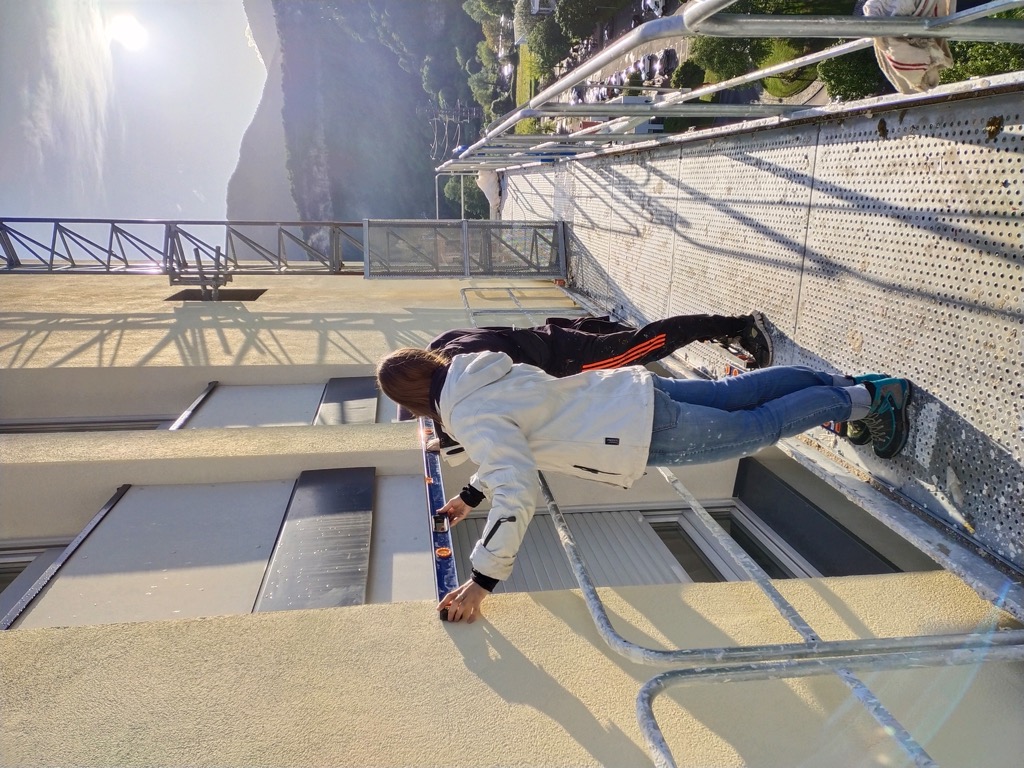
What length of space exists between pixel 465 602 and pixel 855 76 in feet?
21.7

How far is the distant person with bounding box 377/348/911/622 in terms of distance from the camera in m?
2.28

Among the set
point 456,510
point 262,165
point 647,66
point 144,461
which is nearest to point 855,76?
point 456,510

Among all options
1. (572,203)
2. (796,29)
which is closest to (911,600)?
(796,29)

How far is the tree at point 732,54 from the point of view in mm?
9375

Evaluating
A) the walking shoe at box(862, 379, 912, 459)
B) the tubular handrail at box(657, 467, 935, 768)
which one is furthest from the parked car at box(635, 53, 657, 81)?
the tubular handrail at box(657, 467, 935, 768)

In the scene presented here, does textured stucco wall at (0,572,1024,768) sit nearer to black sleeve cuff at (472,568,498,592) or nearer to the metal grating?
black sleeve cuff at (472,568,498,592)

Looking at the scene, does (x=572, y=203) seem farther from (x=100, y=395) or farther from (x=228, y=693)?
(x=228, y=693)

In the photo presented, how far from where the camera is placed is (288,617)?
2.53m

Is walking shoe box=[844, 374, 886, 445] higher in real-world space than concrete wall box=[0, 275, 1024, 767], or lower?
higher

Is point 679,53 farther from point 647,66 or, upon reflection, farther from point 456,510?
point 456,510

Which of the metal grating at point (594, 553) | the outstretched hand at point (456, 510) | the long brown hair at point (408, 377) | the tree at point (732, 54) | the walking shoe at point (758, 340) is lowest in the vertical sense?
the metal grating at point (594, 553)

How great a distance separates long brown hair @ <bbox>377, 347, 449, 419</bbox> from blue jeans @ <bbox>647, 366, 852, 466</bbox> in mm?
950

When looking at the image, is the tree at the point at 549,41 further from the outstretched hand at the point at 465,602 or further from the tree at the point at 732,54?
the outstretched hand at the point at 465,602

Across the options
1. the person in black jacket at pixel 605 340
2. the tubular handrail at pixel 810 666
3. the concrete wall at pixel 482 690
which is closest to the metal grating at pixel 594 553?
the concrete wall at pixel 482 690
